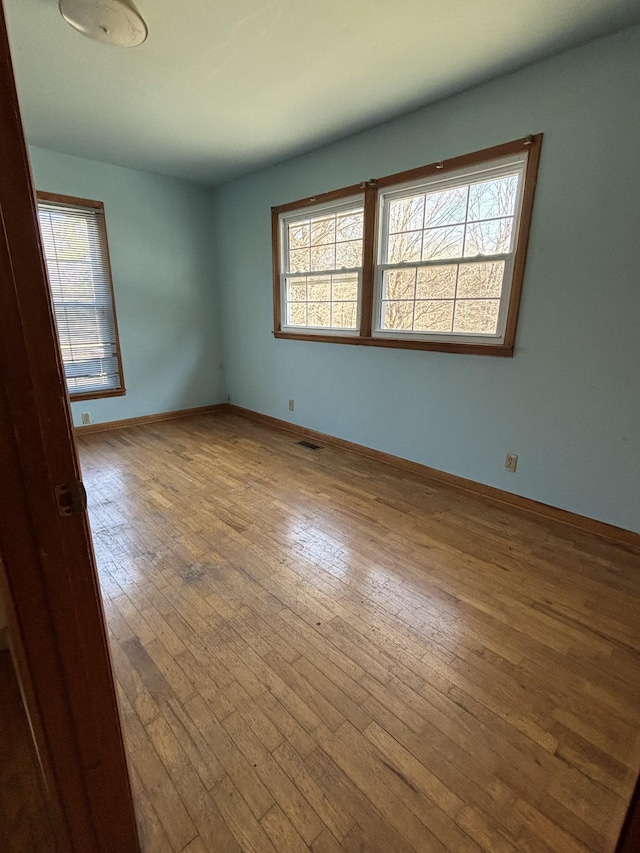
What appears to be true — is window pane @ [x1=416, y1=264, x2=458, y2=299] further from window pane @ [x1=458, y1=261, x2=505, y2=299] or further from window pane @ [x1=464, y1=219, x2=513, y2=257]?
window pane @ [x1=464, y1=219, x2=513, y2=257]

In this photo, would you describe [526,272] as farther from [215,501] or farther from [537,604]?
[215,501]

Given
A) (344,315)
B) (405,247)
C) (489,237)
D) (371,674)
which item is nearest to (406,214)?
(405,247)

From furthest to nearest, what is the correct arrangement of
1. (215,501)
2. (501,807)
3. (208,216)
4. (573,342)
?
(208,216) → (215,501) → (573,342) → (501,807)

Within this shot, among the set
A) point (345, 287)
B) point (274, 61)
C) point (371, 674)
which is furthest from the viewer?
point (345, 287)

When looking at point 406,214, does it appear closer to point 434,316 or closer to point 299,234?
point 434,316

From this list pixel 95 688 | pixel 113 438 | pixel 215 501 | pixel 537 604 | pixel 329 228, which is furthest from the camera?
pixel 113 438

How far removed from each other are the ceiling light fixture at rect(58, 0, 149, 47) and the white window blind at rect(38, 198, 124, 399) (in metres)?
2.19

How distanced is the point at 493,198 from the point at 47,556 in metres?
3.02

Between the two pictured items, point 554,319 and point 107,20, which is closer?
point 107,20

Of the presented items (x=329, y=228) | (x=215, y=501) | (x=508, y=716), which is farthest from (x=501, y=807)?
(x=329, y=228)

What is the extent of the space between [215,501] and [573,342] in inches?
98.5

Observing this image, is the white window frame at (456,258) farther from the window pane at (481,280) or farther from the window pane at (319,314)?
the window pane at (319,314)

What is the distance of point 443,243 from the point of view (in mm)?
2852

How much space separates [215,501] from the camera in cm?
279
